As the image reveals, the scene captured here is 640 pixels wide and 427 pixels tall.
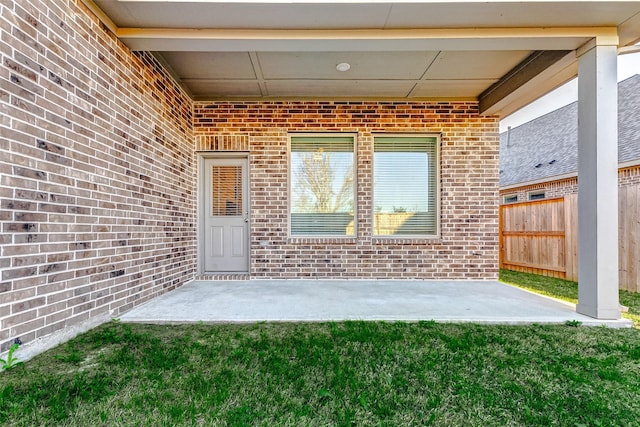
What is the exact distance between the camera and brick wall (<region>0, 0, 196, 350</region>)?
7.05ft

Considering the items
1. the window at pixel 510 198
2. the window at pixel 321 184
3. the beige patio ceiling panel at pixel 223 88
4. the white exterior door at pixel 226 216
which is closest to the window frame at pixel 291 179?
the window at pixel 321 184

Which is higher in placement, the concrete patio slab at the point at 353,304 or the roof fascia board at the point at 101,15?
the roof fascia board at the point at 101,15

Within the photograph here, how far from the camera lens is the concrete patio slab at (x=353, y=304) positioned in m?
3.11

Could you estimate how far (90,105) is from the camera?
287 centimetres

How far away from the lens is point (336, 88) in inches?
191

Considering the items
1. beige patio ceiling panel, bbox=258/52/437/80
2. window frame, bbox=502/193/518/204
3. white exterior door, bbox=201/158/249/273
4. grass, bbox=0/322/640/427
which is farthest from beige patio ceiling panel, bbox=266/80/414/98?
window frame, bbox=502/193/518/204

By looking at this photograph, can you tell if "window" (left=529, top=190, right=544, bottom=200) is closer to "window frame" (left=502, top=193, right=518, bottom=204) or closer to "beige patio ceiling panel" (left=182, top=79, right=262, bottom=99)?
"window frame" (left=502, top=193, right=518, bottom=204)

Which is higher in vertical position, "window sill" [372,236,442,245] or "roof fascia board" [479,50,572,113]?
"roof fascia board" [479,50,572,113]

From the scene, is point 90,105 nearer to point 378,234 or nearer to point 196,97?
point 196,97

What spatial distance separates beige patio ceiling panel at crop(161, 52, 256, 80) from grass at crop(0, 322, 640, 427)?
3250 millimetres

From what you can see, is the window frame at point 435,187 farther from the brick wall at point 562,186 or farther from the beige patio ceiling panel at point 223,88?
the brick wall at point 562,186

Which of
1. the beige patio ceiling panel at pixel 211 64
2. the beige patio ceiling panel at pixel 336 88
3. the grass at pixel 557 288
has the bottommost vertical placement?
the grass at pixel 557 288

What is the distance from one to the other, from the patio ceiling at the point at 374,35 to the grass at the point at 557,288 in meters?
2.90

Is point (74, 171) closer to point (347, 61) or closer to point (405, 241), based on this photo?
point (347, 61)
